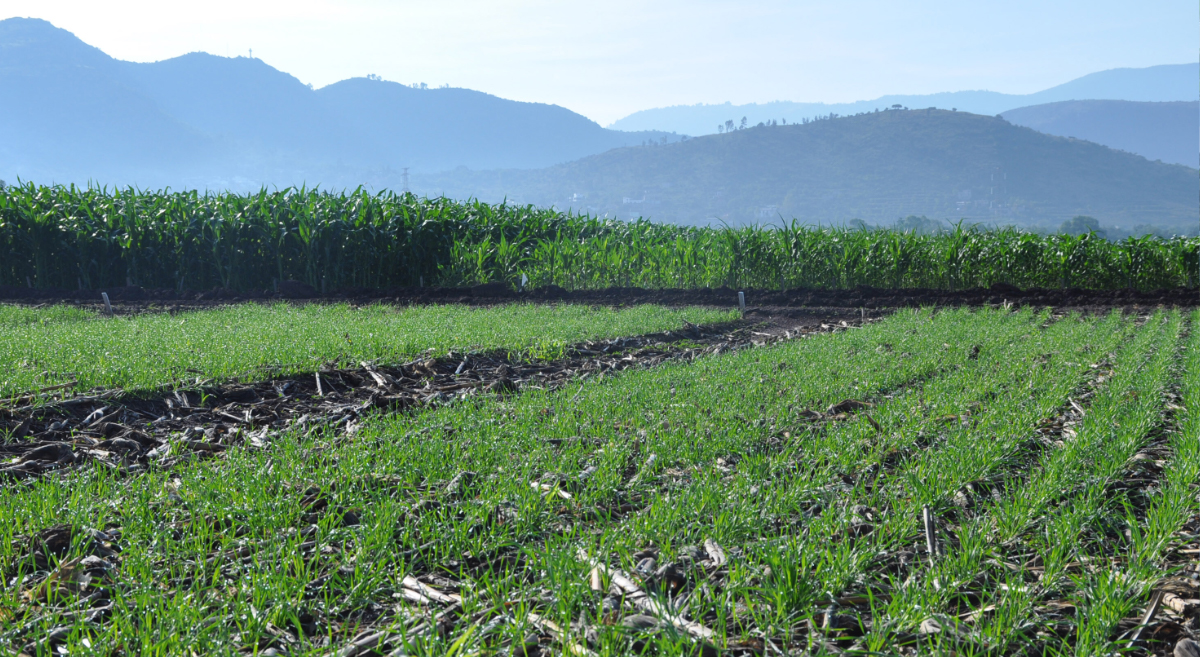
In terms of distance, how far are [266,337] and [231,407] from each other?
300 cm

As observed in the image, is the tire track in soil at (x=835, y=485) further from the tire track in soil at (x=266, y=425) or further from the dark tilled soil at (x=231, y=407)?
the dark tilled soil at (x=231, y=407)

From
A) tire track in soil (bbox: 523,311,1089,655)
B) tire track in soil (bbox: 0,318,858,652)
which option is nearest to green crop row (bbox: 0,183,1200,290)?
tire track in soil (bbox: 0,318,858,652)

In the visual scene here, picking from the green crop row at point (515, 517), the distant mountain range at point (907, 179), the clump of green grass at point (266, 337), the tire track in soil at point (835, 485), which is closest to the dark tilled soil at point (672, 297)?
the clump of green grass at point (266, 337)

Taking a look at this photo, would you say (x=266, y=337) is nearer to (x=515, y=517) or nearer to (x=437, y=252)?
(x=515, y=517)

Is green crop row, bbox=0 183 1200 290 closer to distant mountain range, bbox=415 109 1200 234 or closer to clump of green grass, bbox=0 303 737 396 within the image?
clump of green grass, bbox=0 303 737 396

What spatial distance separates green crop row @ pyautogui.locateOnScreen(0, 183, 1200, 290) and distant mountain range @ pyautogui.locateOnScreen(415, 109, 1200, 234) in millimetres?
142824

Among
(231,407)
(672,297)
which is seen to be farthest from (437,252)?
(231,407)

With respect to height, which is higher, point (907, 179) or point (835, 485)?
point (907, 179)

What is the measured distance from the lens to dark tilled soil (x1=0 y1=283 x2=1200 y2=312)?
47.9 ft

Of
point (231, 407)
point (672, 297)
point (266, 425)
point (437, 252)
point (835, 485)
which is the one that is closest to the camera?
point (835, 485)

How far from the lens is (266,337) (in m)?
8.65

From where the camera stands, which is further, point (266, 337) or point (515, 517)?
point (266, 337)

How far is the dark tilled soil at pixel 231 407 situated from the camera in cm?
461

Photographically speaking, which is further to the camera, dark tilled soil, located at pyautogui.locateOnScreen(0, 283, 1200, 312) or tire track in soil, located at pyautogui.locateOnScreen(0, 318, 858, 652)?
dark tilled soil, located at pyautogui.locateOnScreen(0, 283, 1200, 312)
